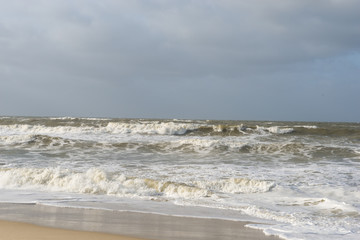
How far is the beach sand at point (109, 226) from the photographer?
5098 millimetres

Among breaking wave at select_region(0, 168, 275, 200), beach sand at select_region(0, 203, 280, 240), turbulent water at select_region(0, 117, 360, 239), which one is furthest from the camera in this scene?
breaking wave at select_region(0, 168, 275, 200)

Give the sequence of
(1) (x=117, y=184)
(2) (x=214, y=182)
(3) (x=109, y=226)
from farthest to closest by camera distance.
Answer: (2) (x=214, y=182) < (1) (x=117, y=184) < (3) (x=109, y=226)

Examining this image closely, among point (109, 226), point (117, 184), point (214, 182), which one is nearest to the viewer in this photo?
point (109, 226)

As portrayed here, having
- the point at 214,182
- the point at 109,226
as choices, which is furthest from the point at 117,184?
the point at 109,226

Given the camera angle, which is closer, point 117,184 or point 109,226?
point 109,226

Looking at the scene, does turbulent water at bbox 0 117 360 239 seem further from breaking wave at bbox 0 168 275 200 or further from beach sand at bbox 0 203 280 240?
beach sand at bbox 0 203 280 240

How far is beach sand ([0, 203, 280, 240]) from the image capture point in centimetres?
510

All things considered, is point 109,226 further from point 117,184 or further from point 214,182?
point 214,182

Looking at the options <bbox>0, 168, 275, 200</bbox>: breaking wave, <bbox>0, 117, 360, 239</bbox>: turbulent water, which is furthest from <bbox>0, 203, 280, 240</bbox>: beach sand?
<bbox>0, 168, 275, 200</bbox>: breaking wave

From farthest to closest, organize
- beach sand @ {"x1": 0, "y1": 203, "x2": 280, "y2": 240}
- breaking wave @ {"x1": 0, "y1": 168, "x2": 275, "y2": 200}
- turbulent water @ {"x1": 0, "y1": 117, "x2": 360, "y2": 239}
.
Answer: breaking wave @ {"x1": 0, "y1": 168, "x2": 275, "y2": 200} → turbulent water @ {"x1": 0, "y1": 117, "x2": 360, "y2": 239} → beach sand @ {"x1": 0, "y1": 203, "x2": 280, "y2": 240}

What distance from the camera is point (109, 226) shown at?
5.66m

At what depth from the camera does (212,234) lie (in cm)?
532

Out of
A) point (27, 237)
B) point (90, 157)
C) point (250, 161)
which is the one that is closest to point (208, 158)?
point (250, 161)

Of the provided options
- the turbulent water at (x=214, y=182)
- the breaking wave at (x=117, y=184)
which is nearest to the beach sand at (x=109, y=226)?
the turbulent water at (x=214, y=182)
